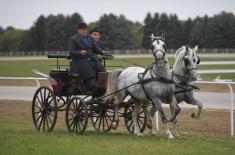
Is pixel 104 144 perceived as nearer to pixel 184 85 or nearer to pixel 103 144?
pixel 103 144

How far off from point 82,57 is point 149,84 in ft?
6.05

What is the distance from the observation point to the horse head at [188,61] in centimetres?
1263

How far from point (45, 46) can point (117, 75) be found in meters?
84.3

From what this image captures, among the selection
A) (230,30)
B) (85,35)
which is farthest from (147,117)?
(230,30)

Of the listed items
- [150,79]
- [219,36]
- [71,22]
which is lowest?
[150,79]

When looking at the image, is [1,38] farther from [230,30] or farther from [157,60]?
[157,60]

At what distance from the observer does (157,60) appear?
40.4ft

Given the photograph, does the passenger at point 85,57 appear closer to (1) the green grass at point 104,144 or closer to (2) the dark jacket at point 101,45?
(2) the dark jacket at point 101,45

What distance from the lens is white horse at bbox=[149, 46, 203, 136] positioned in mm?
12641

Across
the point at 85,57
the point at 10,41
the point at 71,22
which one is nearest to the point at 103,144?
the point at 85,57

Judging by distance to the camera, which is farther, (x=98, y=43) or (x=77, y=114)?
(x=98, y=43)

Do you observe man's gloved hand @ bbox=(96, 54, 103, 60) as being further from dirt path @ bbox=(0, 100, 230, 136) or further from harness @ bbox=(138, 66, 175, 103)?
dirt path @ bbox=(0, 100, 230, 136)

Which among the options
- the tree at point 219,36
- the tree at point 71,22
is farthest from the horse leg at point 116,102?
the tree at point 71,22

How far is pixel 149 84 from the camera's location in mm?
12688
